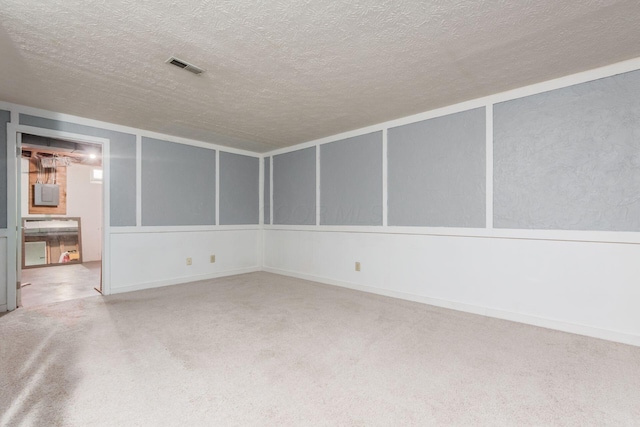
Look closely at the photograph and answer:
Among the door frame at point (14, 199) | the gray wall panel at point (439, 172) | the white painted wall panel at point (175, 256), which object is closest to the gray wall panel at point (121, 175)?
the white painted wall panel at point (175, 256)

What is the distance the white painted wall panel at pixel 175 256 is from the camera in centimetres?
404

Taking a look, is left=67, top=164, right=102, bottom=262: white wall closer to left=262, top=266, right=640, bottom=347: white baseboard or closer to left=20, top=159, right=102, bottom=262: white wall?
left=20, top=159, right=102, bottom=262: white wall

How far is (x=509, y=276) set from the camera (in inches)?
117

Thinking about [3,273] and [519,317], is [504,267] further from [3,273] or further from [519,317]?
[3,273]

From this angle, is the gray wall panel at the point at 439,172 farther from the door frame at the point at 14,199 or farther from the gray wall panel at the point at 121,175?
the door frame at the point at 14,199

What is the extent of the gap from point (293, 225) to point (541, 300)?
3.46 meters

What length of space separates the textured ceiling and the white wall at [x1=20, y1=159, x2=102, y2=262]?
14.3 ft

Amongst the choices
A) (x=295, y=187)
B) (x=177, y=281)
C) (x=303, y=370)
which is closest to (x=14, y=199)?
(x=177, y=281)

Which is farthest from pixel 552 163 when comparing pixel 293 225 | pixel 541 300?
pixel 293 225

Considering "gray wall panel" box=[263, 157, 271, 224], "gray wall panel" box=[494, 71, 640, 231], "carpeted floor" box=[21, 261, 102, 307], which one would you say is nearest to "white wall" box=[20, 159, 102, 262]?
"carpeted floor" box=[21, 261, 102, 307]

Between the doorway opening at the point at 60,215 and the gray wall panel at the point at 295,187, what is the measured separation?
10.7ft

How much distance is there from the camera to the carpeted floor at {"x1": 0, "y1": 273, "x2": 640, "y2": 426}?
61.1 inches

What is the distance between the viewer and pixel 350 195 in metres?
4.34

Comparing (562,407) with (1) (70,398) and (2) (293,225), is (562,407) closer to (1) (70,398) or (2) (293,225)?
(1) (70,398)
